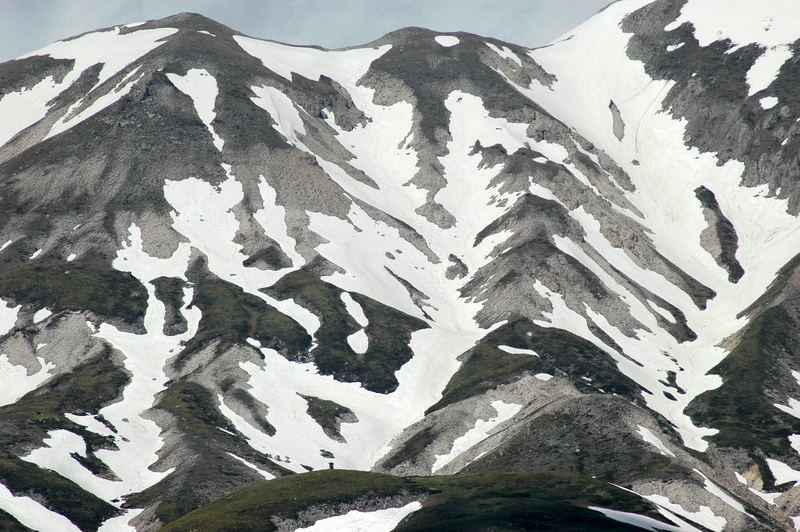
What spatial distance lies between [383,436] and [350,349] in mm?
26580

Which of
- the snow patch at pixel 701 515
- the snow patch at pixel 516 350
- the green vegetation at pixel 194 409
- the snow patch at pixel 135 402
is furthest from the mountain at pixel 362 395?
the snow patch at pixel 516 350

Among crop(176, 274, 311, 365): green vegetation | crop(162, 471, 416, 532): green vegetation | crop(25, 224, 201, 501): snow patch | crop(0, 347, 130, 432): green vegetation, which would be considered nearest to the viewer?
crop(162, 471, 416, 532): green vegetation

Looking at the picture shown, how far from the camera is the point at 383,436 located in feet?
495

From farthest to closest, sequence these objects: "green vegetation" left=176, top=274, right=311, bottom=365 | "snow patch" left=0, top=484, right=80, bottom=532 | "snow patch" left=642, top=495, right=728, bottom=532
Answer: "green vegetation" left=176, top=274, right=311, bottom=365 < "snow patch" left=642, top=495, right=728, bottom=532 < "snow patch" left=0, top=484, right=80, bottom=532

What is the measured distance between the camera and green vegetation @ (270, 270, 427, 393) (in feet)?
551

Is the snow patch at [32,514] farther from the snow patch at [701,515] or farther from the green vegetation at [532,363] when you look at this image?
the green vegetation at [532,363]

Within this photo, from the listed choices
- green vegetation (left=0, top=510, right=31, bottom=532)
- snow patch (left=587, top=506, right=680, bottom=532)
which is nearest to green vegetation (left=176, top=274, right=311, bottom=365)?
green vegetation (left=0, top=510, right=31, bottom=532)

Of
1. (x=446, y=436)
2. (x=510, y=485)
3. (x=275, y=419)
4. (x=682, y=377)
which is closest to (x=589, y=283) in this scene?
(x=682, y=377)

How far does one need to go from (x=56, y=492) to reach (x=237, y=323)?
6700 cm

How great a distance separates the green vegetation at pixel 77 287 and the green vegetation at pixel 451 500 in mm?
72795

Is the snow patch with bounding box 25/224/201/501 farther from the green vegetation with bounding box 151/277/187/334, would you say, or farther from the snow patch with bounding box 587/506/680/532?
the snow patch with bounding box 587/506/680/532

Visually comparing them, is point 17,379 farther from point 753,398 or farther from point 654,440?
point 753,398

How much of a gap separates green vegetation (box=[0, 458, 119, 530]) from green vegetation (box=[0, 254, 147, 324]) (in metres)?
61.0

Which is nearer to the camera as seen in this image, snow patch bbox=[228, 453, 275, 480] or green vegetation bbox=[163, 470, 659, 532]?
green vegetation bbox=[163, 470, 659, 532]
